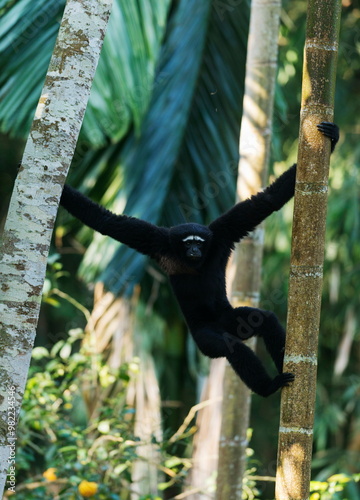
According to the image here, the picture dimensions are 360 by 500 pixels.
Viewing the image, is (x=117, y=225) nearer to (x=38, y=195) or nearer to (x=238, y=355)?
(x=238, y=355)

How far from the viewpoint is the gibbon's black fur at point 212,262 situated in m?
4.70

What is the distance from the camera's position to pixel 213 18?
25.5 ft

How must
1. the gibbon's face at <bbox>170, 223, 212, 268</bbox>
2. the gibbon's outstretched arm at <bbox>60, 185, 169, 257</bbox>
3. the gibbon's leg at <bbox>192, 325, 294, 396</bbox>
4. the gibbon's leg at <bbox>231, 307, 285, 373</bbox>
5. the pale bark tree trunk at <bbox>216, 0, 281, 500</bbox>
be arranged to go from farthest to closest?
the pale bark tree trunk at <bbox>216, 0, 281, 500</bbox> < the gibbon's face at <bbox>170, 223, 212, 268</bbox> < the gibbon's outstretched arm at <bbox>60, 185, 169, 257</bbox> < the gibbon's leg at <bbox>231, 307, 285, 373</bbox> < the gibbon's leg at <bbox>192, 325, 294, 396</bbox>

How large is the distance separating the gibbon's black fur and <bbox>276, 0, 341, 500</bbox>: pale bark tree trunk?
1032 mm

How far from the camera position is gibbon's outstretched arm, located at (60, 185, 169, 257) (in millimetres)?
4953

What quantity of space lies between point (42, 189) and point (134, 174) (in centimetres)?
429

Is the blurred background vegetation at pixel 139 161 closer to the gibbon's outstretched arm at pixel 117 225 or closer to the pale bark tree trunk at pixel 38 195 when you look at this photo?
the gibbon's outstretched arm at pixel 117 225

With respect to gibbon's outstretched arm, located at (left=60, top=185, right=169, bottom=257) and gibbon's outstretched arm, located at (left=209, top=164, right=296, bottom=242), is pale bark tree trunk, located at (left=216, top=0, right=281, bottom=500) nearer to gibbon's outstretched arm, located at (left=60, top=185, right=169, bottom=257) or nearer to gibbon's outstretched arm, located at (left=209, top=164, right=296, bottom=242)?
gibbon's outstretched arm, located at (left=209, top=164, right=296, bottom=242)

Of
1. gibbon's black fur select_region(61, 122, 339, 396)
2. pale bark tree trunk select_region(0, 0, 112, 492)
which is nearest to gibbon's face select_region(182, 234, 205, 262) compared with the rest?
gibbon's black fur select_region(61, 122, 339, 396)

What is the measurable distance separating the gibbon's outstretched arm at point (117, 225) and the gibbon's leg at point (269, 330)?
2.70ft

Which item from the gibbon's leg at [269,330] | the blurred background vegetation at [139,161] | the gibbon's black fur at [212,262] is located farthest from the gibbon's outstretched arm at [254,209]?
the blurred background vegetation at [139,161]

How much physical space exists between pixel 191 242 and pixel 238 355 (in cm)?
88

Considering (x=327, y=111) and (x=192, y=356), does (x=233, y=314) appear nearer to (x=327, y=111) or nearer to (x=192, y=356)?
(x=327, y=111)

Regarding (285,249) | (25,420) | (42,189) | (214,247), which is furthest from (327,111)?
(285,249)
